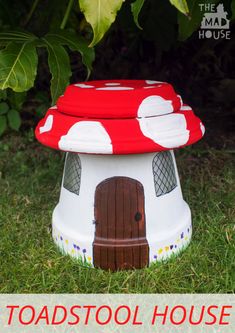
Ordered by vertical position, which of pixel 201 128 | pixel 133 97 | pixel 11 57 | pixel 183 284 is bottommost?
pixel 183 284

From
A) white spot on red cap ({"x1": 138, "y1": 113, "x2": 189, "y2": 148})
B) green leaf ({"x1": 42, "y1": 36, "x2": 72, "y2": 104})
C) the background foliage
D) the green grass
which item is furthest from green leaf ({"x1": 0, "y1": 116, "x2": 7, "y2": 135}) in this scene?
white spot on red cap ({"x1": 138, "y1": 113, "x2": 189, "y2": 148})

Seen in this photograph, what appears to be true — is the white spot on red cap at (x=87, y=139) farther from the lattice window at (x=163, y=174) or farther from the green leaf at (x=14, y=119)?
the green leaf at (x=14, y=119)

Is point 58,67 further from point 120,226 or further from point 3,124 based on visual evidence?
point 3,124

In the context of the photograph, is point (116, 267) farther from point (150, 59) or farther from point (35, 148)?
point (150, 59)

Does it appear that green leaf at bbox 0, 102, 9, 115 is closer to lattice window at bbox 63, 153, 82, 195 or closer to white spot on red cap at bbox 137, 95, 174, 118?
lattice window at bbox 63, 153, 82, 195

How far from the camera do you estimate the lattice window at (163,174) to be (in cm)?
155

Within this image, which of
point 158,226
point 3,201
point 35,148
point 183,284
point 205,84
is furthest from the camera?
point 205,84

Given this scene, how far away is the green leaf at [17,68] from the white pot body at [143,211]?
0.30m

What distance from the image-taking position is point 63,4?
7.13 ft

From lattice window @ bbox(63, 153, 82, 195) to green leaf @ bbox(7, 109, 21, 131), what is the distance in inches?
43.3

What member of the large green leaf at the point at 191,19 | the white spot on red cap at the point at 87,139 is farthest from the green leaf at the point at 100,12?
the large green leaf at the point at 191,19

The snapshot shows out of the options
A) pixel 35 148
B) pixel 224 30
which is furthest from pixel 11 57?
pixel 224 30

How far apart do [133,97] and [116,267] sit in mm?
557

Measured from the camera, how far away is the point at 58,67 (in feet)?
5.39
